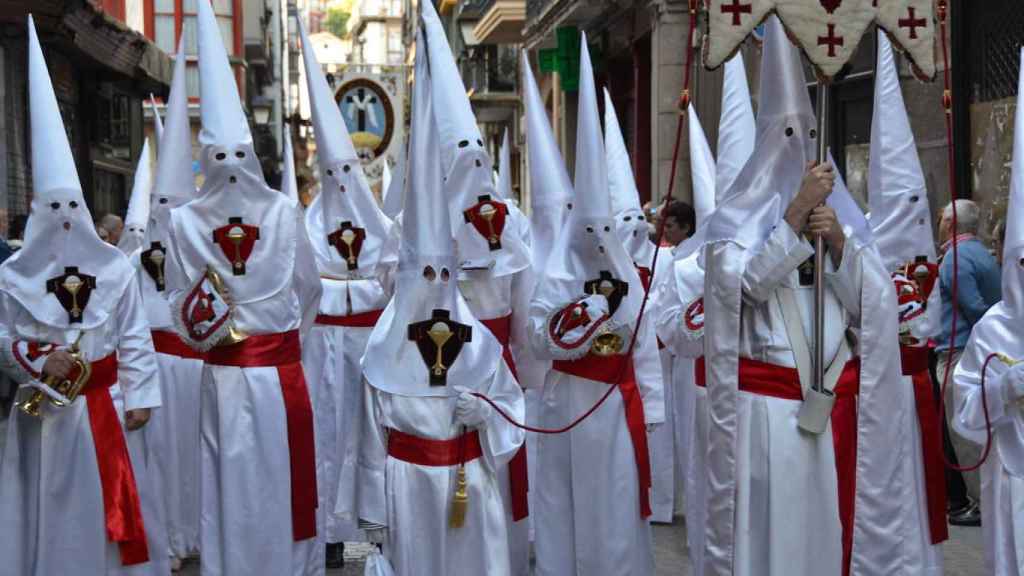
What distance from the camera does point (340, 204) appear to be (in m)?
9.88

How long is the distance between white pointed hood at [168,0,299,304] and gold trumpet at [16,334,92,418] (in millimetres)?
698

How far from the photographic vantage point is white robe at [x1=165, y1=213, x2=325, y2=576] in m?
7.66

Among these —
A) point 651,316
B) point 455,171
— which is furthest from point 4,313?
point 651,316

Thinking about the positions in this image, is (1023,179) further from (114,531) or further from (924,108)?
(924,108)

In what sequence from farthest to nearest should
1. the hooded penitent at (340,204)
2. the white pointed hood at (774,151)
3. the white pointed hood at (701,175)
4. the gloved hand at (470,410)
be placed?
the white pointed hood at (701,175) → the hooded penitent at (340,204) → the gloved hand at (470,410) → the white pointed hood at (774,151)

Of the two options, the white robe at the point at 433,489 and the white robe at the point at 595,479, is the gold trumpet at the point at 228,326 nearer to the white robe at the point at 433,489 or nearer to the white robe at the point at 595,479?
the white robe at the point at 433,489

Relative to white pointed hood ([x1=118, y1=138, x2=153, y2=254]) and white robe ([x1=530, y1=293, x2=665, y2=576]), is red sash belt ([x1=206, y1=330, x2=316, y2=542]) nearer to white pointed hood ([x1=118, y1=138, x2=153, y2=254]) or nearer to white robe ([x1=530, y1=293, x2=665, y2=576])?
white robe ([x1=530, y1=293, x2=665, y2=576])

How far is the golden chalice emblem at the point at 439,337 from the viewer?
21.7ft

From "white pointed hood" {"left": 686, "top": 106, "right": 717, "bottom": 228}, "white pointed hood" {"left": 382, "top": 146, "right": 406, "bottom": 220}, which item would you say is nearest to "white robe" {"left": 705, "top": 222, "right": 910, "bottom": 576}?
"white pointed hood" {"left": 686, "top": 106, "right": 717, "bottom": 228}

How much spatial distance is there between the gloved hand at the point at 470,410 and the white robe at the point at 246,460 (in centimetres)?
148

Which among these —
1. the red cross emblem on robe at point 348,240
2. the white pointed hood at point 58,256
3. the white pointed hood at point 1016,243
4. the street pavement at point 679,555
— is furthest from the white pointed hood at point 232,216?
the white pointed hood at point 1016,243

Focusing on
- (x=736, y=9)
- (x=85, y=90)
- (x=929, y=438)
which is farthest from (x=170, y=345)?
(x=85, y=90)

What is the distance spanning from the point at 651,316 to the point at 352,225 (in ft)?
7.44

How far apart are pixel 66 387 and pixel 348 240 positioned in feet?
9.27
